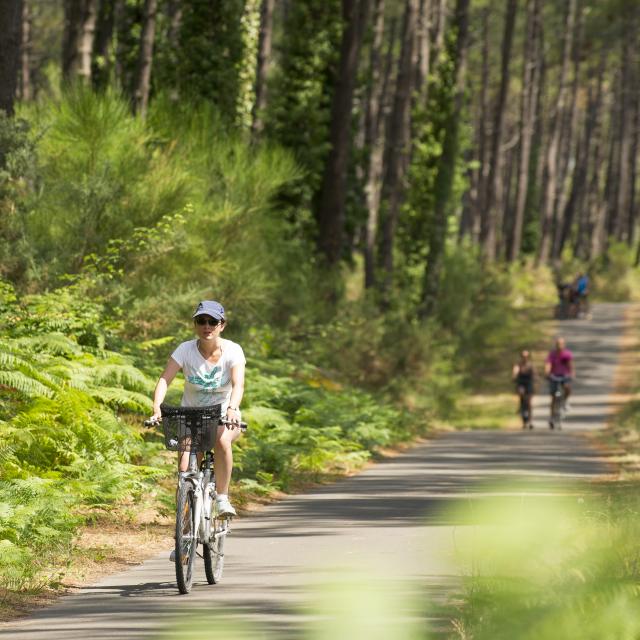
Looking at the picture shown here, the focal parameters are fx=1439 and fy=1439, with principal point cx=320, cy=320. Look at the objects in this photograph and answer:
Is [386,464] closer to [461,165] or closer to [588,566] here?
[588,566]

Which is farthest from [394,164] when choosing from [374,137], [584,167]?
[584,167]

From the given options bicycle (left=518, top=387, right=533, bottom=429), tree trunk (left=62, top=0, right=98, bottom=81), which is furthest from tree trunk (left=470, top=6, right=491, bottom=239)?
tree trunk (left=62, top=0, right=98, bottom=81)

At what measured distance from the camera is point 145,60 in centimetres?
2592

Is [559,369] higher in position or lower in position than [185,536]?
lower

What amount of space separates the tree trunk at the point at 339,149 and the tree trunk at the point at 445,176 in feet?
32.6

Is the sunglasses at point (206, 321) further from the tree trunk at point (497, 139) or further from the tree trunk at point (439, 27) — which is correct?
the tree trunk at point (497, 139)

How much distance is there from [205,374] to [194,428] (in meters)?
0.55

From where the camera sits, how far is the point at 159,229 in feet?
58.9

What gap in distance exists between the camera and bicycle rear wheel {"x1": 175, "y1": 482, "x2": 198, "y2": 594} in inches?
333

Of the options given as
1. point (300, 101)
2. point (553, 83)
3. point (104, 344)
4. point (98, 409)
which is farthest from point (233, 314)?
point (553, 83)

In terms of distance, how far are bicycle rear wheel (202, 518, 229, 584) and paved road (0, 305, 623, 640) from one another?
0.35ft

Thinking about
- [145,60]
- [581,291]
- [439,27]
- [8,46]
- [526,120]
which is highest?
[439,27]

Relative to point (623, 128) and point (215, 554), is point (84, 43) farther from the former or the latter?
point (623, 128)

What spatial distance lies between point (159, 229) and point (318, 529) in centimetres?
687
